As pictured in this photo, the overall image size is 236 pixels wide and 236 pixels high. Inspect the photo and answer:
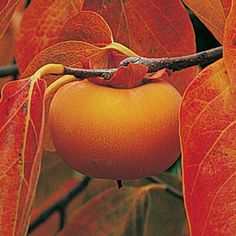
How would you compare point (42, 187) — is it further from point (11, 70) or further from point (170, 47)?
point (170, 47)

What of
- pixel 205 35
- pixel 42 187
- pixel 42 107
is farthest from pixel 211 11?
pixel 205 35

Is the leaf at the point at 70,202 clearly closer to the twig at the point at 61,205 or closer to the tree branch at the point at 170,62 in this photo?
the twig at the point at 61,205

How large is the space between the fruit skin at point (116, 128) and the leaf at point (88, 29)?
5.1 inches

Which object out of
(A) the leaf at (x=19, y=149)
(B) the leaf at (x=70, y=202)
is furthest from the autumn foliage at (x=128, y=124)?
(B) the leaf at (x=70, y=202)

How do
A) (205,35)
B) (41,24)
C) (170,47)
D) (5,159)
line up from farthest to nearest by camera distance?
Answer: 1. (205,35)
2. (41,24)
3. (170,47)
4. (5,159)

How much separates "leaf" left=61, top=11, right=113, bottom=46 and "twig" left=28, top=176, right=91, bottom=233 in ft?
1.75

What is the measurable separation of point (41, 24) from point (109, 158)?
1.38ft

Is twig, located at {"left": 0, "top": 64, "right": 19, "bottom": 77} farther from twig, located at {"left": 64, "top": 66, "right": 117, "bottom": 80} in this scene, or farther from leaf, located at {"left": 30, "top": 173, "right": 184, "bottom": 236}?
twig, located at {"left": 64, "top": 66, "right": 117, "bottom": 80}

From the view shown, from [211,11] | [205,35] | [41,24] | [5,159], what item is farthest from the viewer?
[205,35]

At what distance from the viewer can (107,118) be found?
79 centimetres

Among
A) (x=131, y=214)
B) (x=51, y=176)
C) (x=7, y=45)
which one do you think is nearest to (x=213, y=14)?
(x=131, y=214)

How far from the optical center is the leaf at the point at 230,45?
0.78 metres

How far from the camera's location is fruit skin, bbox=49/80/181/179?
2.60ft

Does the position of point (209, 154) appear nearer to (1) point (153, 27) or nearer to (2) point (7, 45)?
(1) point (153, 27)
